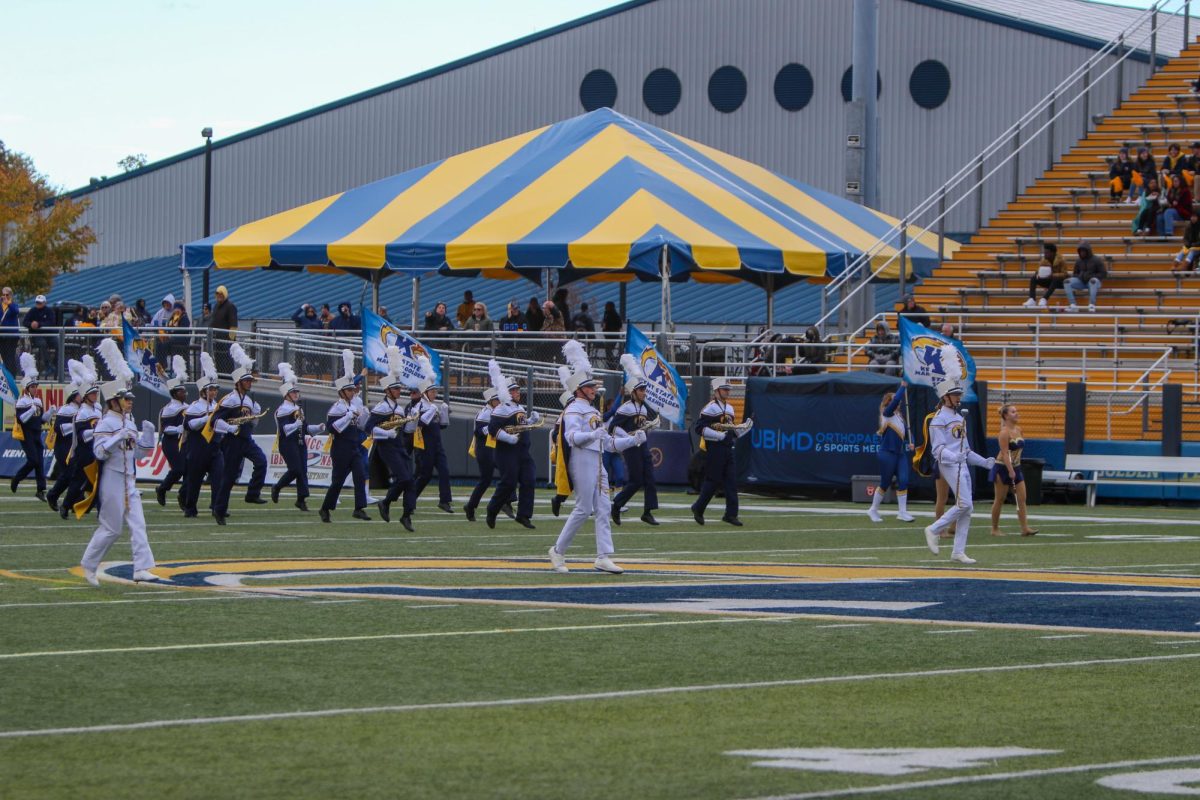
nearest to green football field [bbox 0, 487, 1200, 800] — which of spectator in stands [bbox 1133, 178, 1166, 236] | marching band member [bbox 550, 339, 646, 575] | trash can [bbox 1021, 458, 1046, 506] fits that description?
marching band member [bbox 550, 339, 646, 575]

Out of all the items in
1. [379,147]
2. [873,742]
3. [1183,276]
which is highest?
[379,147]

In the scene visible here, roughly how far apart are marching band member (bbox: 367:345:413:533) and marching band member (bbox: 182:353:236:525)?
1617 millimetres

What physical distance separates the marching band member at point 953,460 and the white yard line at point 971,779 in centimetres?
982

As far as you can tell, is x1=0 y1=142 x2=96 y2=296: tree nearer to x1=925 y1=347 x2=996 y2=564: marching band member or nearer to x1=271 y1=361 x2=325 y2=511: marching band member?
x1=271 y1=361 x2=325 y2=511: marching band member

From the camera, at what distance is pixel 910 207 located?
157 feet

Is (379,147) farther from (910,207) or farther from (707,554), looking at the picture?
(707,554)

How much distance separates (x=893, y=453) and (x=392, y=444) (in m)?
5.71

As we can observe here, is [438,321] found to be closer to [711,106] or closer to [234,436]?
[234,436]

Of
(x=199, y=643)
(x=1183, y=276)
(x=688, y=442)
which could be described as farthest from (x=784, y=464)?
(x=199, y=643)

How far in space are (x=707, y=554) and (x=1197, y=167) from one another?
17.6 metres

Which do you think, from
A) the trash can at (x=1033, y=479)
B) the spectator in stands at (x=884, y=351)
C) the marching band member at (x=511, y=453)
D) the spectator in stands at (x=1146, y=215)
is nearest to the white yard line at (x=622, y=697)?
the marching band member at (x=511, y=453)

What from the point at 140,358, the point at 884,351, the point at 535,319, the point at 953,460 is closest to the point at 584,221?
the point at 535,319

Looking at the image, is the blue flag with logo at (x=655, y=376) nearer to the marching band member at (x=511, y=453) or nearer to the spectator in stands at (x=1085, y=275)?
the marching band member at (x=511, y=453)

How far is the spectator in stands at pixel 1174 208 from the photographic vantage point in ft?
109
